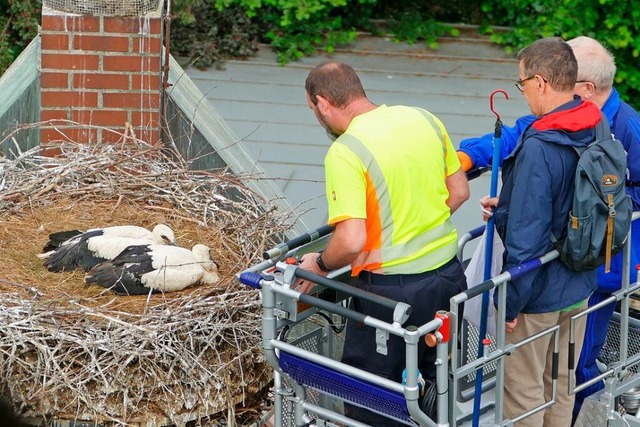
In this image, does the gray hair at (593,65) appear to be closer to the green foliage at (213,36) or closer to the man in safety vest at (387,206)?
the man in safety vest at (387,206)

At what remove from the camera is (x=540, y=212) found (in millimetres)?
4781

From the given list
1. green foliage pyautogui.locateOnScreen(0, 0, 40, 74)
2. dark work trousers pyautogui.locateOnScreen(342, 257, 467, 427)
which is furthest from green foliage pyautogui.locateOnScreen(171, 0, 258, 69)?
dark work trousers pyautogui.locateOnScreen(342, 257, 467, 427)

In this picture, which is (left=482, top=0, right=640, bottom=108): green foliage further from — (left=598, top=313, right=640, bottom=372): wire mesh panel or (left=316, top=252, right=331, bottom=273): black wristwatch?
(left=316, top=252, right=331, bottom=273): black wristwatch

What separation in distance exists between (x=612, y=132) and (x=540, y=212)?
1007 millimetres

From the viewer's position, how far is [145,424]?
561 centimetres

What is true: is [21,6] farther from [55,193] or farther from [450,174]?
[450,174]

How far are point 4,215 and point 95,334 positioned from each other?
1.62 metres

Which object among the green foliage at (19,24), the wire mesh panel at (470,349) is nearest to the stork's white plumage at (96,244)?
the wire mesh panel at (470,349)

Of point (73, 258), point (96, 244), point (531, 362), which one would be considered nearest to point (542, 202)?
point (531, 362)

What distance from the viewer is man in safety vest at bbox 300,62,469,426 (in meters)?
4.75

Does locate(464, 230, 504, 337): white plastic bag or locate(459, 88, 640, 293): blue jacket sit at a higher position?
locate(459, 88, 640, 293): blue jacket

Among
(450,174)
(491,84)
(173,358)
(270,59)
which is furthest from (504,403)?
(270,59)

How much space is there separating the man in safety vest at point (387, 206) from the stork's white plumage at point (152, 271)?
123 cm

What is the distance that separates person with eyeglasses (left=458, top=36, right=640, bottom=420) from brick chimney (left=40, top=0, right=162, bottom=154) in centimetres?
248
